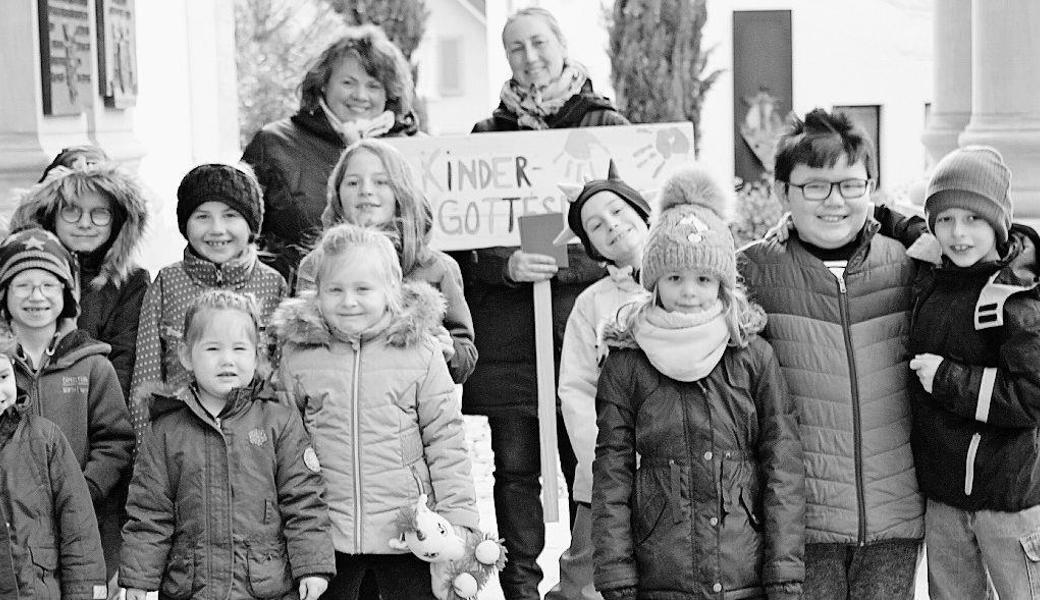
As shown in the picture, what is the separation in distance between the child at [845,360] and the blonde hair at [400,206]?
3.44 feet

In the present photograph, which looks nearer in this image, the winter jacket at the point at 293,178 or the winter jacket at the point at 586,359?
the winter jacket at the point at 586,359

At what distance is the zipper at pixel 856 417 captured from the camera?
399 centimetres

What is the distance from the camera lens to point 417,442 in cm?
417

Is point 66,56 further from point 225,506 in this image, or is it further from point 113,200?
point 225,506

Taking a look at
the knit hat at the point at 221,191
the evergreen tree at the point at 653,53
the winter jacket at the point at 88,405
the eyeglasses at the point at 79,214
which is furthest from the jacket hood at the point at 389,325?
the evergreen tree at the point at 653,53

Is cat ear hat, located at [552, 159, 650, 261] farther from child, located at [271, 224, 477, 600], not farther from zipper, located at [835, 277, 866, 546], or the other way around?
zipper, located at [835, 277, 866, 546]

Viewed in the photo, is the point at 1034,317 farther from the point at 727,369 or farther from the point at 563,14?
the point at 563,14

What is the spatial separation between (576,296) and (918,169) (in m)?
12.9

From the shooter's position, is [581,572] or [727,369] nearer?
[727,369]

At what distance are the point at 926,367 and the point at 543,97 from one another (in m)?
1.81

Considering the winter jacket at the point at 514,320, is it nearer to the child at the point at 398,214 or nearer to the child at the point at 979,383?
the child at the point at 398,214

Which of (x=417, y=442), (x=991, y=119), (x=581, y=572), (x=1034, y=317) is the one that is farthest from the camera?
(x=991, y=119)

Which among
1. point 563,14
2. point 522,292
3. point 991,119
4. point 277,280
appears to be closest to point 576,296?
point 522,292

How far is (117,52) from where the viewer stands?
824 centimetres
